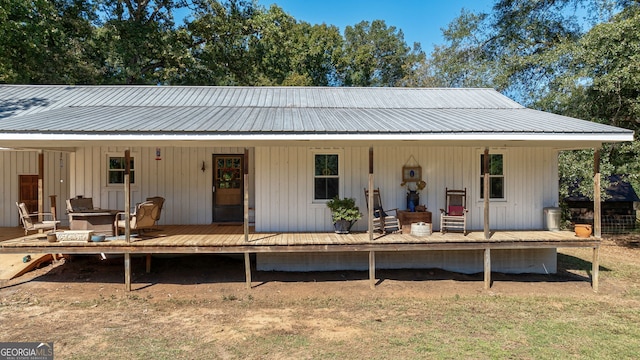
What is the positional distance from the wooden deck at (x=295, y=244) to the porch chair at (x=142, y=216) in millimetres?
295

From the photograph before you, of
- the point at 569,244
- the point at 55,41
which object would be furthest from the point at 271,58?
the point at 569,244

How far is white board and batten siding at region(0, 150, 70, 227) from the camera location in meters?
10.6

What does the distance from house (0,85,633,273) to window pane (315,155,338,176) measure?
0.07 feet

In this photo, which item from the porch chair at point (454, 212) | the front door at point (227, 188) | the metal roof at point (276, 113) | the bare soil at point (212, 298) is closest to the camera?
the bare soil at point (212, 298)

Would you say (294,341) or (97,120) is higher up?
(97,120)

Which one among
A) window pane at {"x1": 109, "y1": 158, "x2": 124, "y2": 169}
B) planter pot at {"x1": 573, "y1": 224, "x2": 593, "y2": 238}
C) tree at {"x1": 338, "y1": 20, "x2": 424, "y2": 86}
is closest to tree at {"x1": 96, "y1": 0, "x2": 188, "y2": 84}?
window pane at {"x1": 109, "y1": 158, "x2": 124, "y2": 169}

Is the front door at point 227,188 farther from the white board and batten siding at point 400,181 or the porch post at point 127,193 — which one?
the porch post at point 127,193

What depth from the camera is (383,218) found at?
26.5ft

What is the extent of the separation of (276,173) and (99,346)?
4.56m

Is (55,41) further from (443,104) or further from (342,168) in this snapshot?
(443,104)

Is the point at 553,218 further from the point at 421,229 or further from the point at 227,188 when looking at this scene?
the point at 227,188

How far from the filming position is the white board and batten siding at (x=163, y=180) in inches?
356

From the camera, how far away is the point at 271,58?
21.2 meters

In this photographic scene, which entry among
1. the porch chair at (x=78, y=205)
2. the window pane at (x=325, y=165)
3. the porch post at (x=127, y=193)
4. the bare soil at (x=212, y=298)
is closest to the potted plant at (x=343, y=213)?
the window pane at (x=325, y=165)
